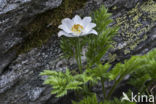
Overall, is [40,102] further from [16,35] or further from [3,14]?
[3,14]

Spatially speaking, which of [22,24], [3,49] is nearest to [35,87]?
[3,49]

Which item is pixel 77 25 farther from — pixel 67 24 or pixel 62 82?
pixel 62 82

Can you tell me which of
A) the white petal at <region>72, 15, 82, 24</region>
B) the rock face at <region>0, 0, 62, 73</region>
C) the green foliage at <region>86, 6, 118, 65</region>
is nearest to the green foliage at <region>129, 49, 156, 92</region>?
the green foliage at <region>86, 6, 118, 65</region>

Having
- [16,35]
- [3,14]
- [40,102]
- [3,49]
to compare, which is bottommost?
[40,102]

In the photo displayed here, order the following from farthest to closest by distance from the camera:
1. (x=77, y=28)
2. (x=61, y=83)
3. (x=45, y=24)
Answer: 1. (x=45, y=24)
2. (x=77, y=28)
3. (x=61, y=83)

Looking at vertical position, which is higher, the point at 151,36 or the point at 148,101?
the point at 151,36

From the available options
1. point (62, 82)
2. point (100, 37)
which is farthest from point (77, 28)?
point (62, 82)

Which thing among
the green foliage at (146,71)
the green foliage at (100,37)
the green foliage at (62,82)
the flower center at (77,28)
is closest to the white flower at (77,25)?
the flower center at (77,28)
